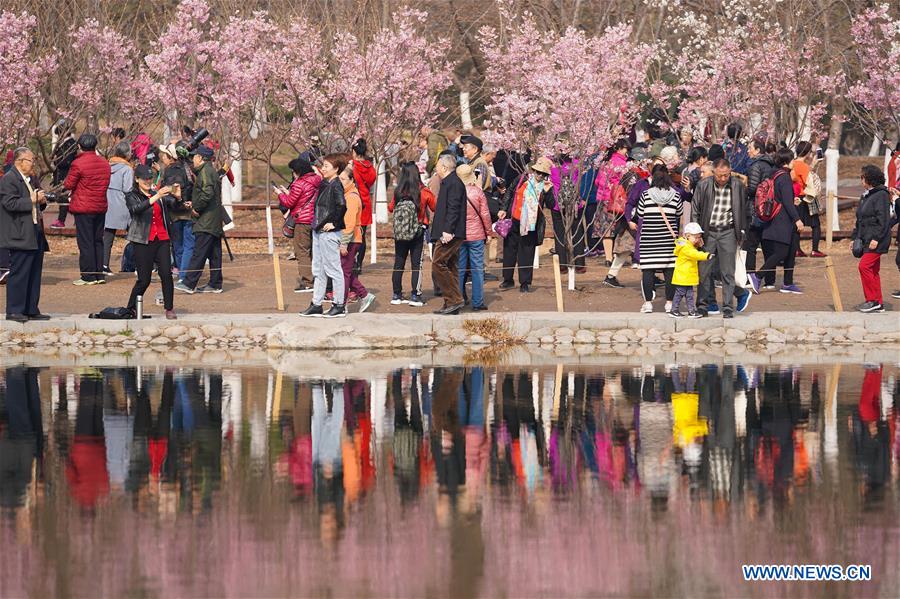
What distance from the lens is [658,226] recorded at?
18.9 m

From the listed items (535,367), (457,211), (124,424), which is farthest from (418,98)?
(124,424)

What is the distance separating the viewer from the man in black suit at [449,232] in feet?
61.3

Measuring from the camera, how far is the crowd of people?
18297mm

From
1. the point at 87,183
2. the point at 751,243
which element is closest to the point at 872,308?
the point at 751,243

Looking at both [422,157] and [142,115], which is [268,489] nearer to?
[422,157]

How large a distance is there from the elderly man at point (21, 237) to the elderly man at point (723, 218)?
7167mm

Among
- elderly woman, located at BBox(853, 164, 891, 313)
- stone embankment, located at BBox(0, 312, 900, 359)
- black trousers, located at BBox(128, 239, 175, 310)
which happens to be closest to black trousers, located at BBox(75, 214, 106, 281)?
black trousers, located at BBox(128, 239, 175, 310)

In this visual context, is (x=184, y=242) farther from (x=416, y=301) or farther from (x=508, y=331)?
(x=508, y=331)

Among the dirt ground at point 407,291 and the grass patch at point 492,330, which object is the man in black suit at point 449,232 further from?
the dirt ground at point 407,291

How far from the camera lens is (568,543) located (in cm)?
870

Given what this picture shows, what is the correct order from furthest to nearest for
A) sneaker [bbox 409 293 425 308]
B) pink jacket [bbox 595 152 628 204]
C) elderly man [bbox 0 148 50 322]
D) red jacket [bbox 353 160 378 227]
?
pink jacket [bbox 595 152 628 204] → red jacket [bbox 353 160 378 227] → sneaker [bbox 409 293 425 308] → elderly man [bbox 0 148 50 322]

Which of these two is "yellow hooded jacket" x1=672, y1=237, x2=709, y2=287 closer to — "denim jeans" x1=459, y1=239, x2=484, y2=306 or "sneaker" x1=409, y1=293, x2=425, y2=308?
"denim jeans" x1=459, y1=239, x2=484, y2=306

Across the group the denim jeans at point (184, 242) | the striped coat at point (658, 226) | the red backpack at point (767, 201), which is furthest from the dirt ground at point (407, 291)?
the striped coat at point (658, 226)

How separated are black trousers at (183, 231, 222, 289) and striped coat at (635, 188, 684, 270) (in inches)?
216
